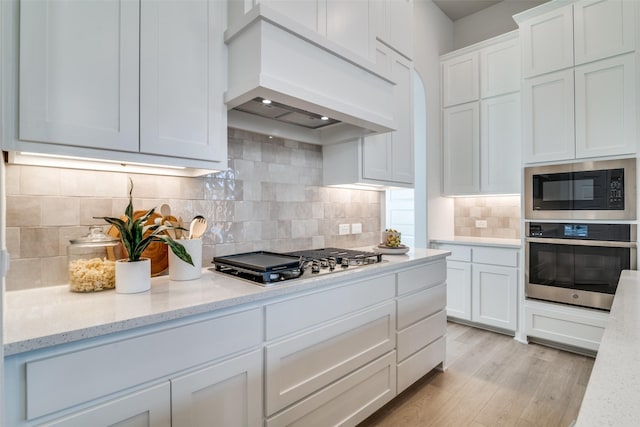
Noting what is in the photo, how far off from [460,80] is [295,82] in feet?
9.40

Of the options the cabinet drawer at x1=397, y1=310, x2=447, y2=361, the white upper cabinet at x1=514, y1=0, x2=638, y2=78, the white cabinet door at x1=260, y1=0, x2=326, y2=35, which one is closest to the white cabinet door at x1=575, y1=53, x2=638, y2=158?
the white upper cabinet at x1=514, y1=0, x2=638, y2=78

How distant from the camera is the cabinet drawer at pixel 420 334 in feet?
6.84

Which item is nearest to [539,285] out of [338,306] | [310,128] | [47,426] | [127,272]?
[338,306]

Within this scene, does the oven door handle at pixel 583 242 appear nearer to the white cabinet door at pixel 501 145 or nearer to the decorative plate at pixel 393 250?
the white cabinet door at pixel 501 145

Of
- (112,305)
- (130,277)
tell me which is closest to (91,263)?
(130,277)

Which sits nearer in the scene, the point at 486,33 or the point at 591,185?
the point at 591,185

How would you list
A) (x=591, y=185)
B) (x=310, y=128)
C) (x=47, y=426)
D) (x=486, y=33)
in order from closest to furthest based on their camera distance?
A: 1. (x=47, y=426)
2. (x=310, y=128)
3. (x=591, y=185)
4. (x=486, y=33)

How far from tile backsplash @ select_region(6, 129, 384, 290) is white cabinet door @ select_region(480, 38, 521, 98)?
179 centimetres

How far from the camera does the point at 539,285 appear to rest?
2.97 meters

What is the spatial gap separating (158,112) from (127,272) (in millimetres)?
661

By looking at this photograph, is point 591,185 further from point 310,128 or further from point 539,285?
point 310,128

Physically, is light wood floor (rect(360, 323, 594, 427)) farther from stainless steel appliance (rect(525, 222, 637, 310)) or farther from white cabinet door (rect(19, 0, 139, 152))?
white cabinet door (rect(19, 0, 139, 152))

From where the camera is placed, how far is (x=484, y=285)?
330 cm

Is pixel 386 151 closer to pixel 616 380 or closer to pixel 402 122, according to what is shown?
pixel 402 122
